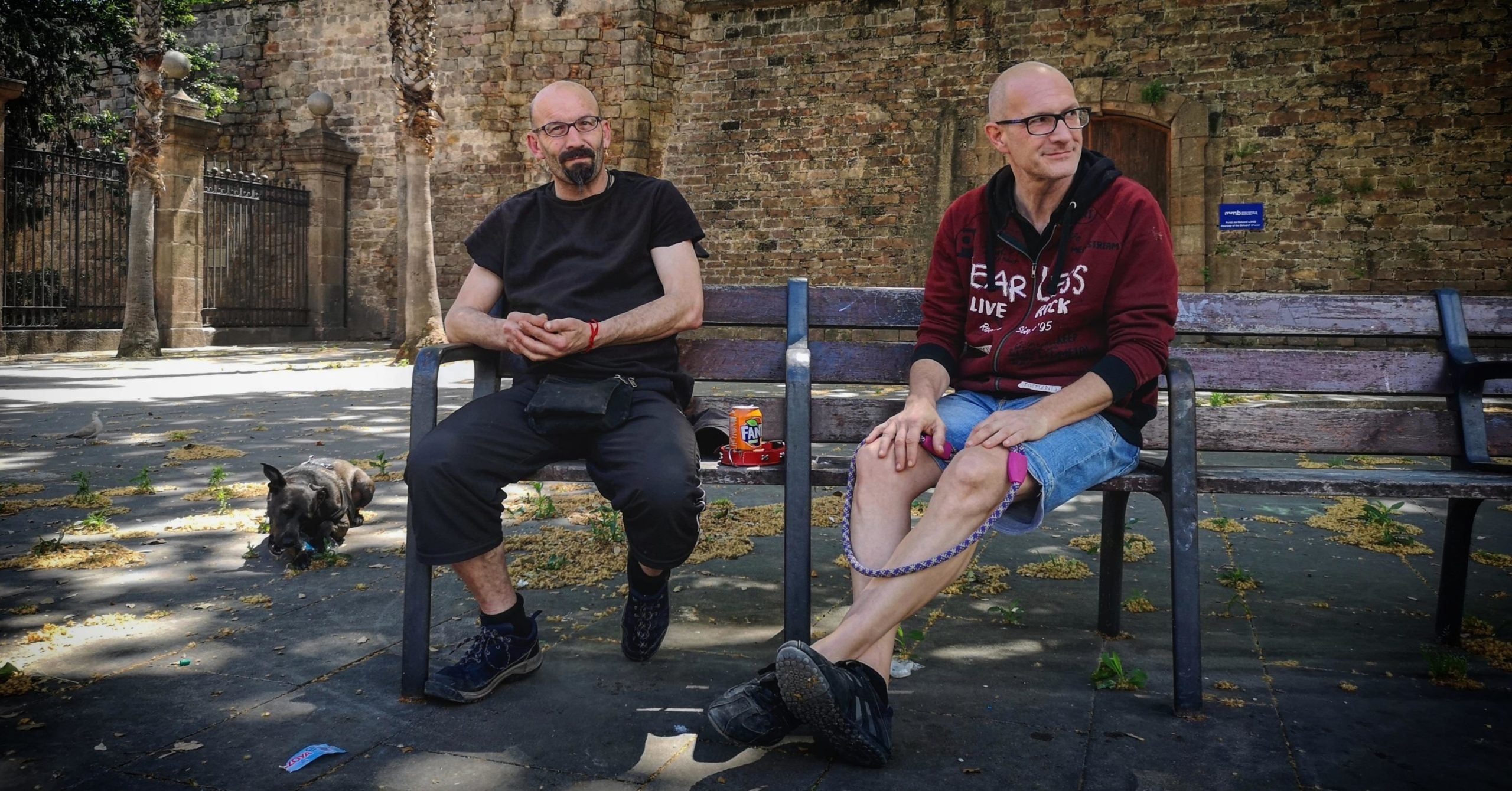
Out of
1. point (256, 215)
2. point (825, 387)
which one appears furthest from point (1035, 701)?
point (256, 215)

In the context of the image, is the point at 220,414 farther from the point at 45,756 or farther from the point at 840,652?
the point at 840,652

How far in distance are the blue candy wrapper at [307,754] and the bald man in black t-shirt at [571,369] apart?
30 cm

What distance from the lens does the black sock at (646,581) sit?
2.71 meters

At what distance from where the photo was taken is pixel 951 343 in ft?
9.41

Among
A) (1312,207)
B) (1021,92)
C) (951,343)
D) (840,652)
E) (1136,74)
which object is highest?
(1136,74)

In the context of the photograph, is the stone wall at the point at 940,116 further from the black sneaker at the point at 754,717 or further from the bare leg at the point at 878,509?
the black sneaker at the point at 754,717

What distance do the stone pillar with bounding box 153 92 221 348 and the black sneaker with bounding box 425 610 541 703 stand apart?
14495 mm

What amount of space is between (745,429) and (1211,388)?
1.38m

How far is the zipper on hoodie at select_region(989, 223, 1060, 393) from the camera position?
268cm

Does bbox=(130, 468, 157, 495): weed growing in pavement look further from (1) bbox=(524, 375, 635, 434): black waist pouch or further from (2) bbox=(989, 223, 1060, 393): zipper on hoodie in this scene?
(2) bbox=(989, 223, 1060, 393): zipper on hoodie

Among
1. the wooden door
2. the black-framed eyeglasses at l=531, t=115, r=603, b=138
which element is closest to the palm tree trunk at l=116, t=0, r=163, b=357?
the wooden door

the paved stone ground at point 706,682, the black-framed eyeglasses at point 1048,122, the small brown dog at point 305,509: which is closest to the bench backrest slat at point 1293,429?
the paved stone ground at point 706,682

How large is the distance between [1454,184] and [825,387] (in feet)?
26.3

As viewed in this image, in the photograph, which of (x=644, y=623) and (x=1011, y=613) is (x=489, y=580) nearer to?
(x=644, y=623)
